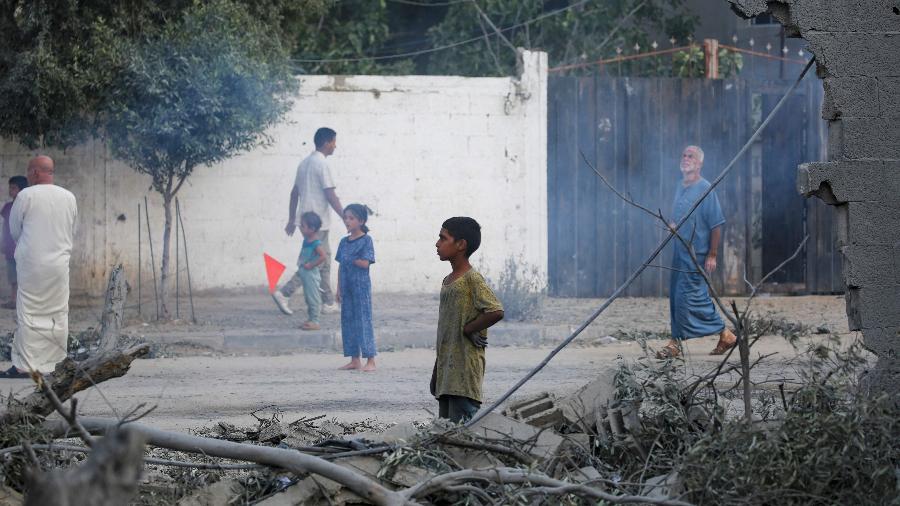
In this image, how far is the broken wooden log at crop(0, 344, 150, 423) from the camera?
5.10 metres

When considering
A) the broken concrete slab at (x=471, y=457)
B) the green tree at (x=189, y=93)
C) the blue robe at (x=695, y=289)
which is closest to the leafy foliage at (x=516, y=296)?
the blue robe at (x=695, y=289)

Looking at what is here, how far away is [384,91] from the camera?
1426 centimetres

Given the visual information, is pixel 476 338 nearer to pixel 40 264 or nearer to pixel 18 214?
pixel 40 264

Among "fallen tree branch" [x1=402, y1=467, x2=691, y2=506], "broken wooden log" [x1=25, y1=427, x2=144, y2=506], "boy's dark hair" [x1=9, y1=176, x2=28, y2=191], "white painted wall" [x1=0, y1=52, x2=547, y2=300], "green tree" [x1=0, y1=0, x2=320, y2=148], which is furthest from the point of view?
"white painted wall" [x1=0, y1=52, x2=547, y2=300]

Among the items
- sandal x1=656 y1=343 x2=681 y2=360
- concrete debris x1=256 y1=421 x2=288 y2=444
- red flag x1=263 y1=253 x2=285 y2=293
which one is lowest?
concrete debris x1=256 y1=421 x2=288 y2=444

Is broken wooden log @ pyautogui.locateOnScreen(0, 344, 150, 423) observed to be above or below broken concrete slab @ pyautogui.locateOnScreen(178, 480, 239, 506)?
above

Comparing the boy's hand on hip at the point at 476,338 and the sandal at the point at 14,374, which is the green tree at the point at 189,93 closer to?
the sandal at the point at 14,374

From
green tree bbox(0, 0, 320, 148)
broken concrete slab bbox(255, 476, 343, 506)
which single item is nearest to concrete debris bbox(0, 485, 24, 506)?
broken concrete slab bbox(255, 476, 343, 506)

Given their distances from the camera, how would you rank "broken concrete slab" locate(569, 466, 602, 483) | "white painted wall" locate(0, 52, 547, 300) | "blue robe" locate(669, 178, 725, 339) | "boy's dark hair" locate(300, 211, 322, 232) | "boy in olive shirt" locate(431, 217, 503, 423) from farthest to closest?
"white painted wall" locate(0, 52, 547, 300) → "boy's dark hair" locate(300, 211, 322, 232) → "blue robe" locate(669, 178, 725, 339) → "boy in olive shirt" locate(431, 217, 503, 423) → "broken concrete slab" locate(569, 466, 602, 483)

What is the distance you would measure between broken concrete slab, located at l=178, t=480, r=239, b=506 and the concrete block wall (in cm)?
335

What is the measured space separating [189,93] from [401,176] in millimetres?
3341

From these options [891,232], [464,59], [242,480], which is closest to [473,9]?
[464,59]

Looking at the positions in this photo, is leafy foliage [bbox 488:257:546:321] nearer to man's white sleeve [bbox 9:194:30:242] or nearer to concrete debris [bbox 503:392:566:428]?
man's white sleeve [bbox 9:194:30:242]

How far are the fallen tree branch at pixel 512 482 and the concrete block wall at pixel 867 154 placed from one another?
7.57ft
